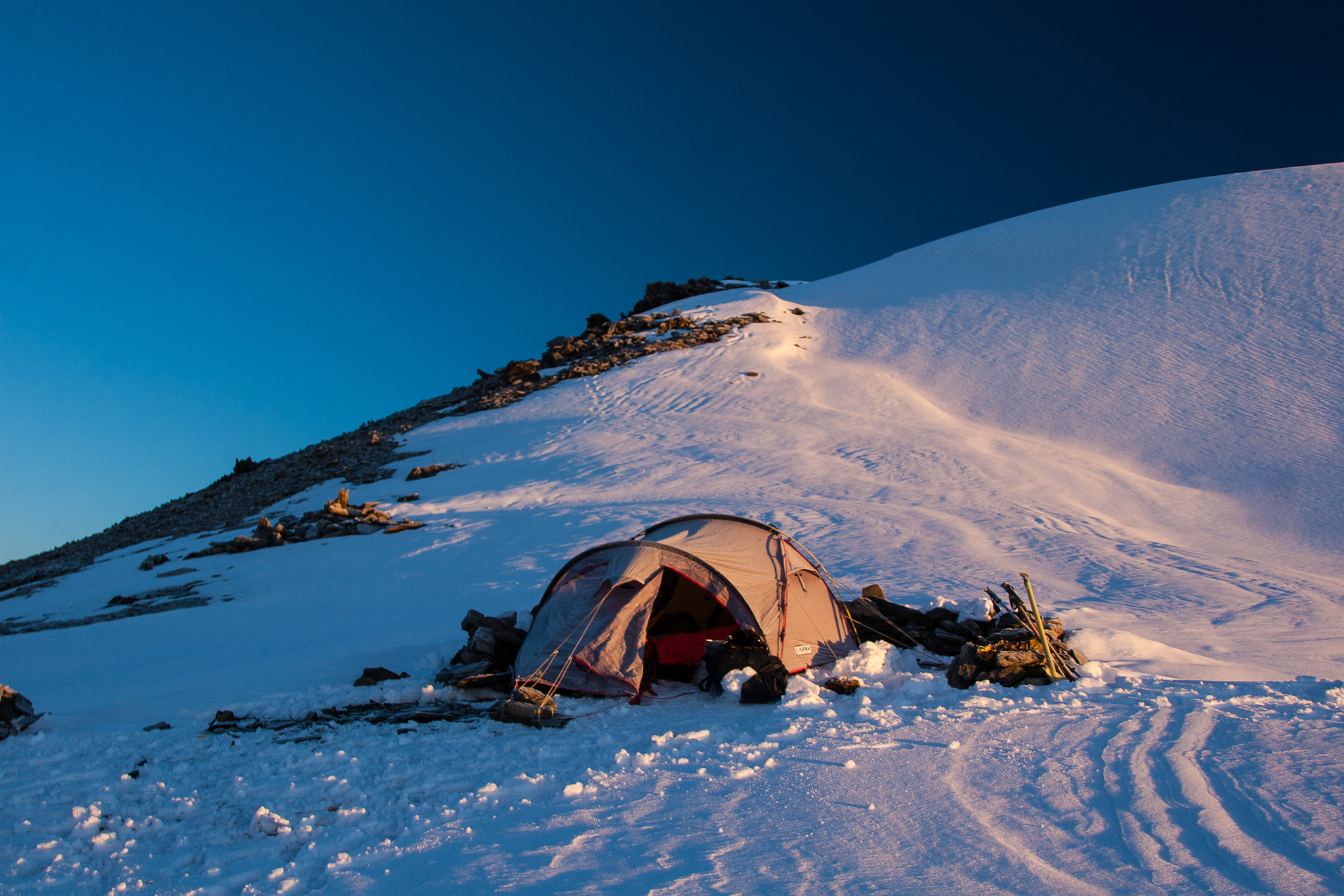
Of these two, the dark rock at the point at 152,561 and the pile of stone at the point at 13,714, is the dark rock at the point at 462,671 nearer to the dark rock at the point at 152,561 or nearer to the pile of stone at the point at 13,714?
the pile of stone at the point at 13,714

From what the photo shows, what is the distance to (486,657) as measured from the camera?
841cm

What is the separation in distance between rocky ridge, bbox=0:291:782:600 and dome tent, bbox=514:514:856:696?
50.6ft

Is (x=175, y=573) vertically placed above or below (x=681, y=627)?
above

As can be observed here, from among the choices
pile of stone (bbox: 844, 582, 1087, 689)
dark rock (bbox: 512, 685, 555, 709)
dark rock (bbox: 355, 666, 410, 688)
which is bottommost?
pile of stone (bbox: 844, 582, 1087, 689)

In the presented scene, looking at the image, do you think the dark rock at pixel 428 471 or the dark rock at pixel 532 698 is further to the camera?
the dark rock at pixel 428 471

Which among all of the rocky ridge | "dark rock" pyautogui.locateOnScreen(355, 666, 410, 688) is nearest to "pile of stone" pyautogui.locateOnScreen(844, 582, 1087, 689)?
"dark rock" pyautogui.locateOnScreen(355, 666, 410, 688)

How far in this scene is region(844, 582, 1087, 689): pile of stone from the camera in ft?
23.1

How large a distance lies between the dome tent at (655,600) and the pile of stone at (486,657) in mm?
329

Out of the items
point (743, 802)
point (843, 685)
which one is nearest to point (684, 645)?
point (843, 685)

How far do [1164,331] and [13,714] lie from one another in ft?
101

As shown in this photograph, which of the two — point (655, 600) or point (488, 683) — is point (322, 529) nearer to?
point (488, 683)

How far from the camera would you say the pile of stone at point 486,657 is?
25.8ft

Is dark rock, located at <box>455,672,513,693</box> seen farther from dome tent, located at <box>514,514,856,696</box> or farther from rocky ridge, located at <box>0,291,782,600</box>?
rocky ridge, located at <box>0,291,782,600</box>

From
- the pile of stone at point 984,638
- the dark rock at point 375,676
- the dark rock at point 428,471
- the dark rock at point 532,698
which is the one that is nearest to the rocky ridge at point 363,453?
the dark rock at point 428,471
